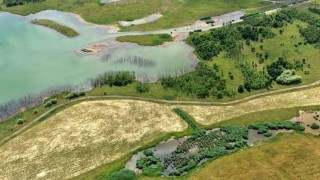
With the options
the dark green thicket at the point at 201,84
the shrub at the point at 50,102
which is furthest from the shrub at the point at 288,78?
the shrub at the point at 50,102

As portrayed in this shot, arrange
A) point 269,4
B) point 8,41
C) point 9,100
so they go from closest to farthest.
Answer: point 9,100 → point 8,41 → point 269,4

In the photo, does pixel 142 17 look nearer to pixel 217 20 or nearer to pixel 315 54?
pixel 217 20

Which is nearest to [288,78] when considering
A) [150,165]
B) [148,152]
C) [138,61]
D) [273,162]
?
[273,162]

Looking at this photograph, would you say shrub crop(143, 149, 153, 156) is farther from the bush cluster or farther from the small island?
the small island

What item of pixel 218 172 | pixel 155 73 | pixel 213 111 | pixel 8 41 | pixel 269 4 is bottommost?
pixel 218 172

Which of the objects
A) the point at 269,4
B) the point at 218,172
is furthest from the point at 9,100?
the point at 269,4

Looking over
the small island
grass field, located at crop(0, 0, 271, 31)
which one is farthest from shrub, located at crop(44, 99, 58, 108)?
grass field, located at crop(0, 0, 271, 31)
